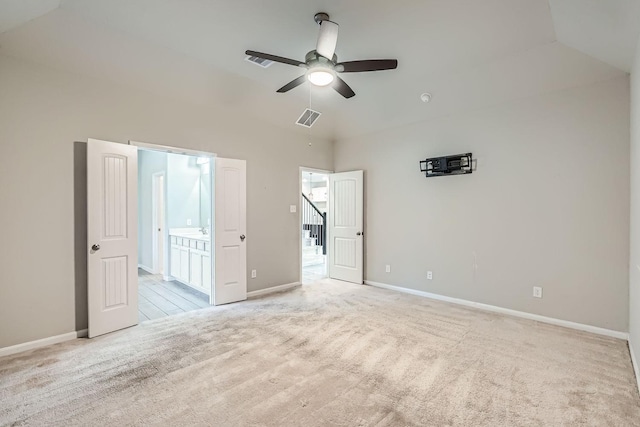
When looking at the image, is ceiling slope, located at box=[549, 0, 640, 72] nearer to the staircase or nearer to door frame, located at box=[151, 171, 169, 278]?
the staircase

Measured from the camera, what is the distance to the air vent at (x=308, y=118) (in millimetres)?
4973

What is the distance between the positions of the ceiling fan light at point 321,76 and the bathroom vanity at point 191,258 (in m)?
2.90

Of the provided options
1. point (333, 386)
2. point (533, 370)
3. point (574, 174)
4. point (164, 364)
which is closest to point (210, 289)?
point (164, 364)

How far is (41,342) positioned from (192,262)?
226cm

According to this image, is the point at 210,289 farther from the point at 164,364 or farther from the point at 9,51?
the point at 9,51

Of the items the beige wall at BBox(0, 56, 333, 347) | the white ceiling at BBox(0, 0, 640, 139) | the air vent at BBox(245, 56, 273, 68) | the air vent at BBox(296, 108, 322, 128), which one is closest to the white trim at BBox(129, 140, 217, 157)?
the beige wall at BBox(0, 56, 333, 347)

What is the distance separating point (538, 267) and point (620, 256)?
0.74 metres

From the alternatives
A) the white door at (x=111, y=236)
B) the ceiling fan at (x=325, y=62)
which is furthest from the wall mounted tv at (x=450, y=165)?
the white door at (x=111, y=236)

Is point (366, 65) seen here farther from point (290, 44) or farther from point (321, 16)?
A: point (290, 44)

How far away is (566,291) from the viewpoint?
11.6ft

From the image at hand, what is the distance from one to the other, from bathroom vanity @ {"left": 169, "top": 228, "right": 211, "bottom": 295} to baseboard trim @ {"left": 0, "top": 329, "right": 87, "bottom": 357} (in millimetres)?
1687

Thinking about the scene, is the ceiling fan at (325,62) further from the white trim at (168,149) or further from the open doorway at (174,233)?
the open doorway at (174,233)

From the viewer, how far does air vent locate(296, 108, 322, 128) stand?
4.97 meters

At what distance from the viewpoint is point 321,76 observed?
2.77 metres
